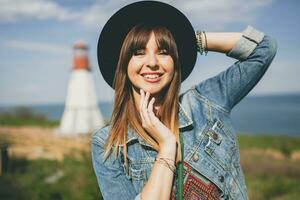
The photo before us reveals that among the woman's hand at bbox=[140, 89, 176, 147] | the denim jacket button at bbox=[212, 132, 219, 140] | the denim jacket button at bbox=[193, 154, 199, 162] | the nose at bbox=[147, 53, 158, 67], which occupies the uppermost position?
the nose at bbox=[147, 53, 158, 67]

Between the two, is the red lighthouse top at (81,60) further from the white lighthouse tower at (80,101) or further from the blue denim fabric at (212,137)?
the blue denim fabric at (212,137)

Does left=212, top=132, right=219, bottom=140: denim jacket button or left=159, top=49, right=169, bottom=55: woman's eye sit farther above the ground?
left=159, top=49, right=169, bottom=55: woman's eye

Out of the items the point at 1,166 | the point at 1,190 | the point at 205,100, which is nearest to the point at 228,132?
the point at 205,100

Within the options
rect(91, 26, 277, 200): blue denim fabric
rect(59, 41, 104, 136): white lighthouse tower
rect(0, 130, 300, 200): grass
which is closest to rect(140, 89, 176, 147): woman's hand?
rect(91, 26, 277, 200): blue denim fabric

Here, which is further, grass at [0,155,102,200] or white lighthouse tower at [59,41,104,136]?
white lighthouse tower at [59,41,104,136]

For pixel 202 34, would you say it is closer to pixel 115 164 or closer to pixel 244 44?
pixel 244 44

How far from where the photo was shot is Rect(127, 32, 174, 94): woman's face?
6.38 ft

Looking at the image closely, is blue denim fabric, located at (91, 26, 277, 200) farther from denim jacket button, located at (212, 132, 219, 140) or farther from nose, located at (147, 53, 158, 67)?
nose, located at (147, 53, 158, 67)

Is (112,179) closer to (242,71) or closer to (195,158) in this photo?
(195,158)

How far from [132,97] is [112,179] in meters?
0.48

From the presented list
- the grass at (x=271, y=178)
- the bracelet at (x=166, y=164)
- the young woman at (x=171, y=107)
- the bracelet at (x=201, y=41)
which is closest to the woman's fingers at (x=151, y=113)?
the young woman at (x=171, y=107)

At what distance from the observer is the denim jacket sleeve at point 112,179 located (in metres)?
1.87

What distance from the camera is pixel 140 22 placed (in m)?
2.04

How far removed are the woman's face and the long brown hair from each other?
1.0 inches
